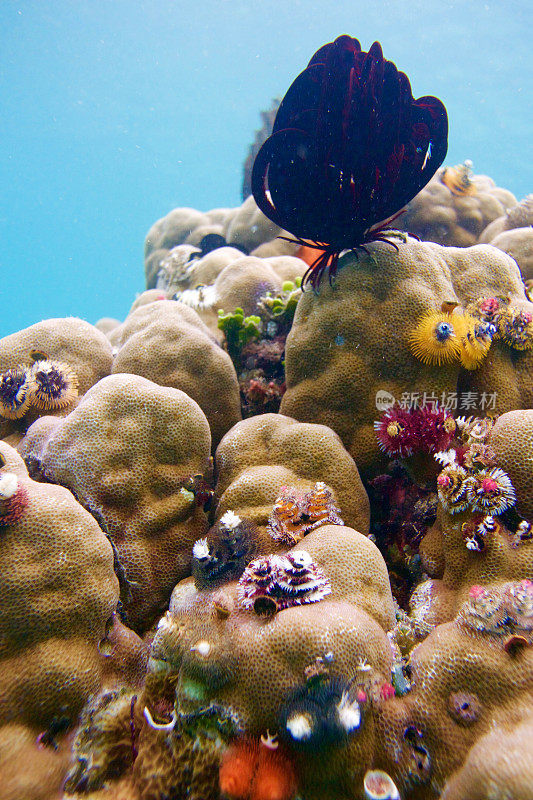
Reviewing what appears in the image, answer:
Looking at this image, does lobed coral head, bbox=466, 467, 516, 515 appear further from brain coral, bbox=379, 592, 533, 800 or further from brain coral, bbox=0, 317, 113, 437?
brain coral, bbox=0, 317, 113, 437

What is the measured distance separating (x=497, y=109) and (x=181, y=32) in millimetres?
74614

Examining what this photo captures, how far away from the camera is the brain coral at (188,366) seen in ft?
13.2

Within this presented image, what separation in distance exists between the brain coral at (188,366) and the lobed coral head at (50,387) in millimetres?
514

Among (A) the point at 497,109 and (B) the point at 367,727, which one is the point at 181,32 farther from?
(B) the point at 367,727

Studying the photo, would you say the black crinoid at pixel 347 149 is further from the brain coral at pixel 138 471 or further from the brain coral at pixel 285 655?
the brain coral at pixel 285 655

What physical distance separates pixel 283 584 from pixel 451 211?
25.2 ft

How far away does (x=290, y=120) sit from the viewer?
11.6ft

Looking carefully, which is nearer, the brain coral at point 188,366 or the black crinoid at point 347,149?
the black crinoid at point 347,149

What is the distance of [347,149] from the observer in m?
3.21

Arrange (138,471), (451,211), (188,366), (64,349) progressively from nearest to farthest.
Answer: (138,471), (188,366), (64,349), (451,211)

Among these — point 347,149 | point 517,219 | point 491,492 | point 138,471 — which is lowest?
point 138,471

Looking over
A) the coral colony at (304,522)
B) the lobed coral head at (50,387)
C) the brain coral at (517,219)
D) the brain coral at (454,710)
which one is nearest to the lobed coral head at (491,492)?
the coral colony at (304,522)
